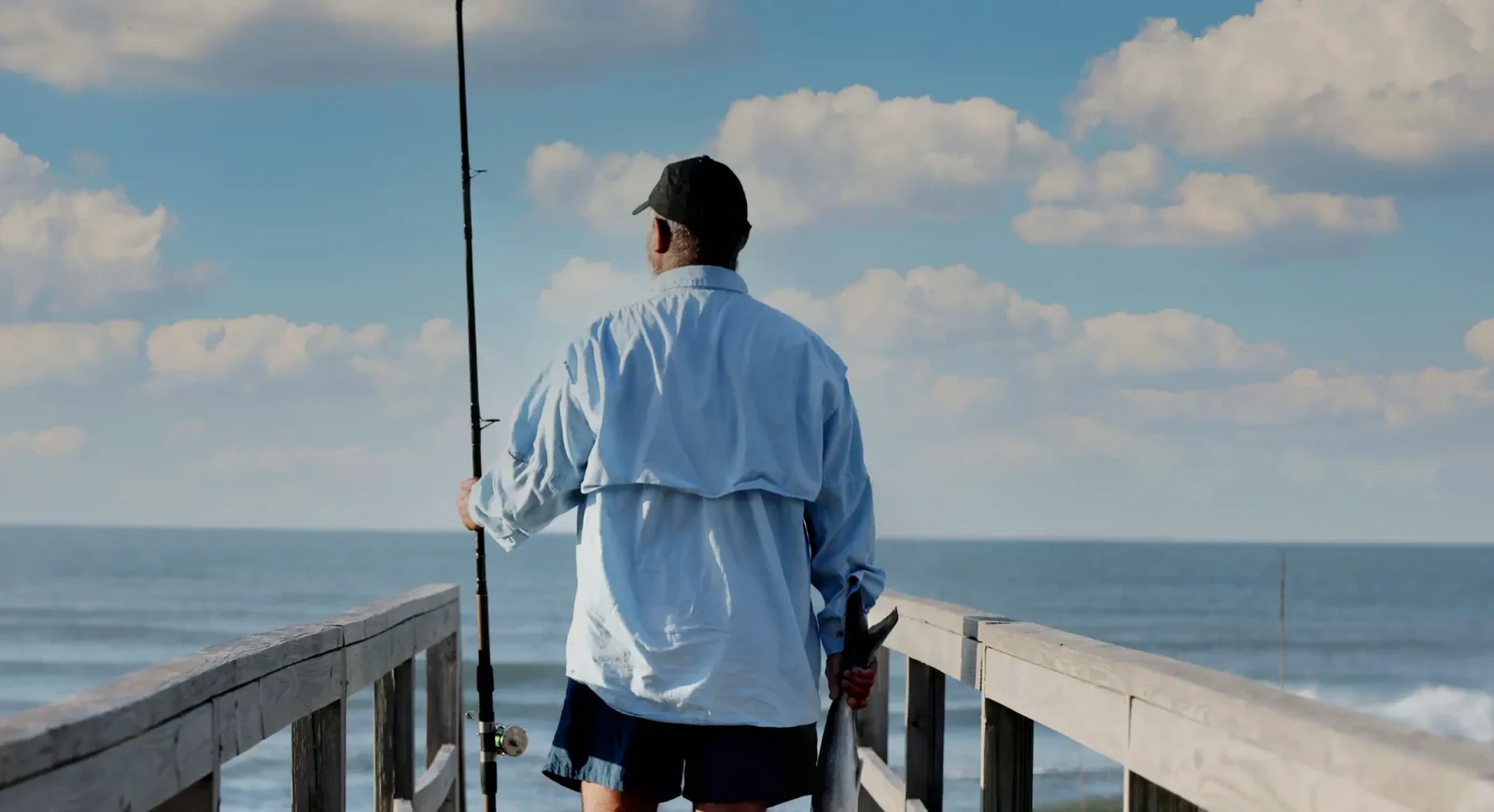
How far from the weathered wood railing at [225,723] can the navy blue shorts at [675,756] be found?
472 millimetres

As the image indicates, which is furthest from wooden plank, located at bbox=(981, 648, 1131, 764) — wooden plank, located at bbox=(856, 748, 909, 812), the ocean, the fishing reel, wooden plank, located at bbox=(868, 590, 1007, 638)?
the ocean

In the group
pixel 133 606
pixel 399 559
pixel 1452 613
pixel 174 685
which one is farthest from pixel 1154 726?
pixel 399 559

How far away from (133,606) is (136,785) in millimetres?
44090

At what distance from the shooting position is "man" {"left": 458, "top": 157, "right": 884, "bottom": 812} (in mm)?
2418

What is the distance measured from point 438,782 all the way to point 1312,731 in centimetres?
323

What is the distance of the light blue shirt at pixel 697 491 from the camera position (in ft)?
7.92

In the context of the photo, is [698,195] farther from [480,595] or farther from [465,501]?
[480,595]

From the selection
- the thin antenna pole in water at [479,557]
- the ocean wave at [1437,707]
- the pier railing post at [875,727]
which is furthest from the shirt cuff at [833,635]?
the ocean wave at [1437,707]

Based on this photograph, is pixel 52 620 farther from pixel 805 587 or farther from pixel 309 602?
pixel 805 587

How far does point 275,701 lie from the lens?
7.89ft

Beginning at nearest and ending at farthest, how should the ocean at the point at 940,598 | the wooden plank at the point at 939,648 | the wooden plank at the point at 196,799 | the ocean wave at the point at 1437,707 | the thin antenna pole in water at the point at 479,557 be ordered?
the wooden plank at the point at 196,799 → the wooden plank at the point at 939,648 → the thin antenna pole in water at the point at 479,557 → the ocean at the point at 940,598 → the ocean wave at the point at 1437,707

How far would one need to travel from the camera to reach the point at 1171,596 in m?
51.7

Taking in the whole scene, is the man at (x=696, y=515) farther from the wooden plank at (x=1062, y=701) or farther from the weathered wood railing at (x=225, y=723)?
the weathered wood railing at (x=225, y=723)

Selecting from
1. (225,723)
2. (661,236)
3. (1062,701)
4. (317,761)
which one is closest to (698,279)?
(661,236)
